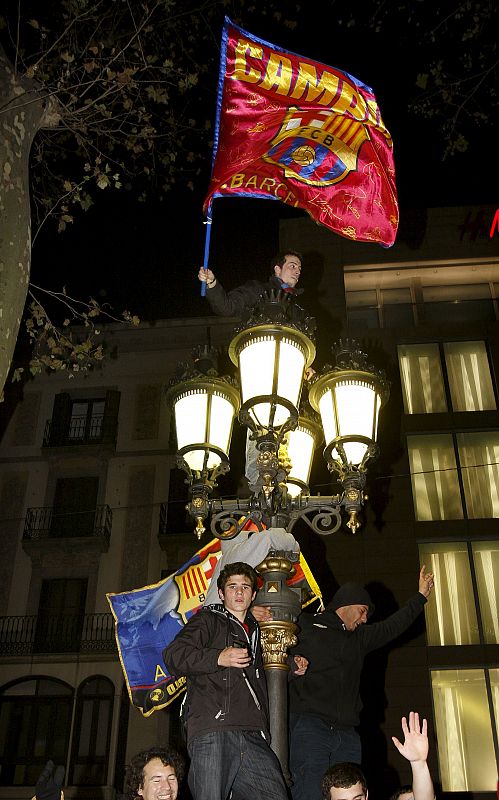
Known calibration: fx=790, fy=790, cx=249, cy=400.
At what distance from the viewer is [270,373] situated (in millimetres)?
6141

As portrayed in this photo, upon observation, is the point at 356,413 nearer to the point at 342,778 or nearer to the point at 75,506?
the point at 342,778

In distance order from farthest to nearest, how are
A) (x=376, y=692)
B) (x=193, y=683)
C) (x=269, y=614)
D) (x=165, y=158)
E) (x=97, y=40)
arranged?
(x=376, y=692) < (x=165, y=158) < (x=97, y=40) < (x=269, y=614) < (x=193, y=683)

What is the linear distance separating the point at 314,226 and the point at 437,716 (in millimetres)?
13837

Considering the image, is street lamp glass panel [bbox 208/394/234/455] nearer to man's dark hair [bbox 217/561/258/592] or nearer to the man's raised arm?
man's dark hair [bbox 217/561/258/592]

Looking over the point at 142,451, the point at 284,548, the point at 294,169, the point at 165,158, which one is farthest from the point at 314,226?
the point at 284,548

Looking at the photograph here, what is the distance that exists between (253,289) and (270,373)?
4.47ft

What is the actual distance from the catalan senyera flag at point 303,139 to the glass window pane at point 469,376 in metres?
14.5

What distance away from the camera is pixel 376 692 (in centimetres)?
1803

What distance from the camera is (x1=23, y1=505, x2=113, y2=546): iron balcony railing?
26.0 metres

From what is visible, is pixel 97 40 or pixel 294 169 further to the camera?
pixel 97 40

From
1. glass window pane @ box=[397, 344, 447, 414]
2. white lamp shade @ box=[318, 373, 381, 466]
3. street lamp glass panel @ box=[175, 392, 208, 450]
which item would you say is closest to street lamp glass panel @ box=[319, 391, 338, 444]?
white lamp shade @ box=[318, 373, 381, 466]

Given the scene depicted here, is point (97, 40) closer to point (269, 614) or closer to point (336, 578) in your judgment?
point (269, 614)

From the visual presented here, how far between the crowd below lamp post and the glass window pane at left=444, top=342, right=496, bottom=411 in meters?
15.7

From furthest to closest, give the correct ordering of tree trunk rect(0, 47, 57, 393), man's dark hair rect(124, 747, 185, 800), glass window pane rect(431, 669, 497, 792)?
Result: 1. glass window pane rect(431, 669, 497, 792)
2. tree trunk rect(0, 47, 57, 393)
3. man's dark hair rect(124, 747, 185, 800)
